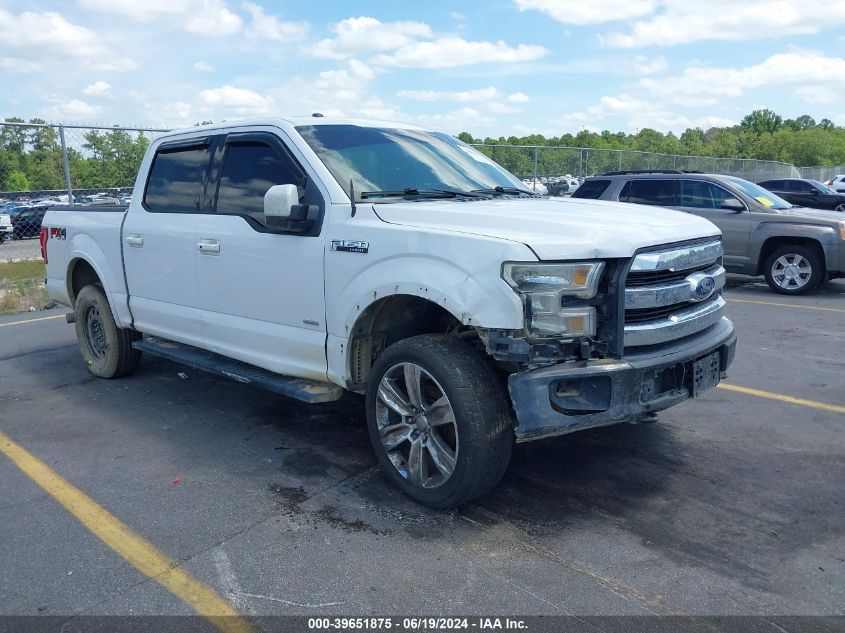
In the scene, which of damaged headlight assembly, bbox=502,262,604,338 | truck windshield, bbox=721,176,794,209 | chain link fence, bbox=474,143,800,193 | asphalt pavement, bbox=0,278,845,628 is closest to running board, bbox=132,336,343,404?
asphalt pavement, bbox=0,278,845,628

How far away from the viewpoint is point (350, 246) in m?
4.03

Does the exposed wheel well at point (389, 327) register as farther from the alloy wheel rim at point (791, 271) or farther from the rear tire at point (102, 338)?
the alloy wheel rim at point (791, 271)

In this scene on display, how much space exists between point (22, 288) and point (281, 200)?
9296 millimetres

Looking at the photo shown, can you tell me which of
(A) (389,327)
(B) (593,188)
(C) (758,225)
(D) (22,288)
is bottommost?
(D) (22,288)

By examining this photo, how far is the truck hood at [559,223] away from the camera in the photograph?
134 inches

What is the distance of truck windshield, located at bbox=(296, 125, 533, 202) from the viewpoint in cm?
439

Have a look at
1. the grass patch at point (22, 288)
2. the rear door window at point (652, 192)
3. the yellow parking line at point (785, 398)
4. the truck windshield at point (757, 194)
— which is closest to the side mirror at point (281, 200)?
the yellow parking line at point (785, 398)

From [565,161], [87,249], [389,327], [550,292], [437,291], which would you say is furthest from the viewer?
[565,161]

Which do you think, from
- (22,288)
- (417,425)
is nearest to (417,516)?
(417,425)

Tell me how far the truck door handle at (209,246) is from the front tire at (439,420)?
1591 millimetres

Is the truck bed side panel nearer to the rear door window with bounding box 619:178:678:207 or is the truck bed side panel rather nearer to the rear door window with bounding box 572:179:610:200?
the rear door window with bounding box 619:178:678:207

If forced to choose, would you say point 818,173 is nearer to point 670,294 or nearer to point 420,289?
point 670,294

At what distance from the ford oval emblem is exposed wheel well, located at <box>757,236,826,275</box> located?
25.3ft

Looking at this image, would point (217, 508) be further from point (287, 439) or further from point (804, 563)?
point (804, 563)
